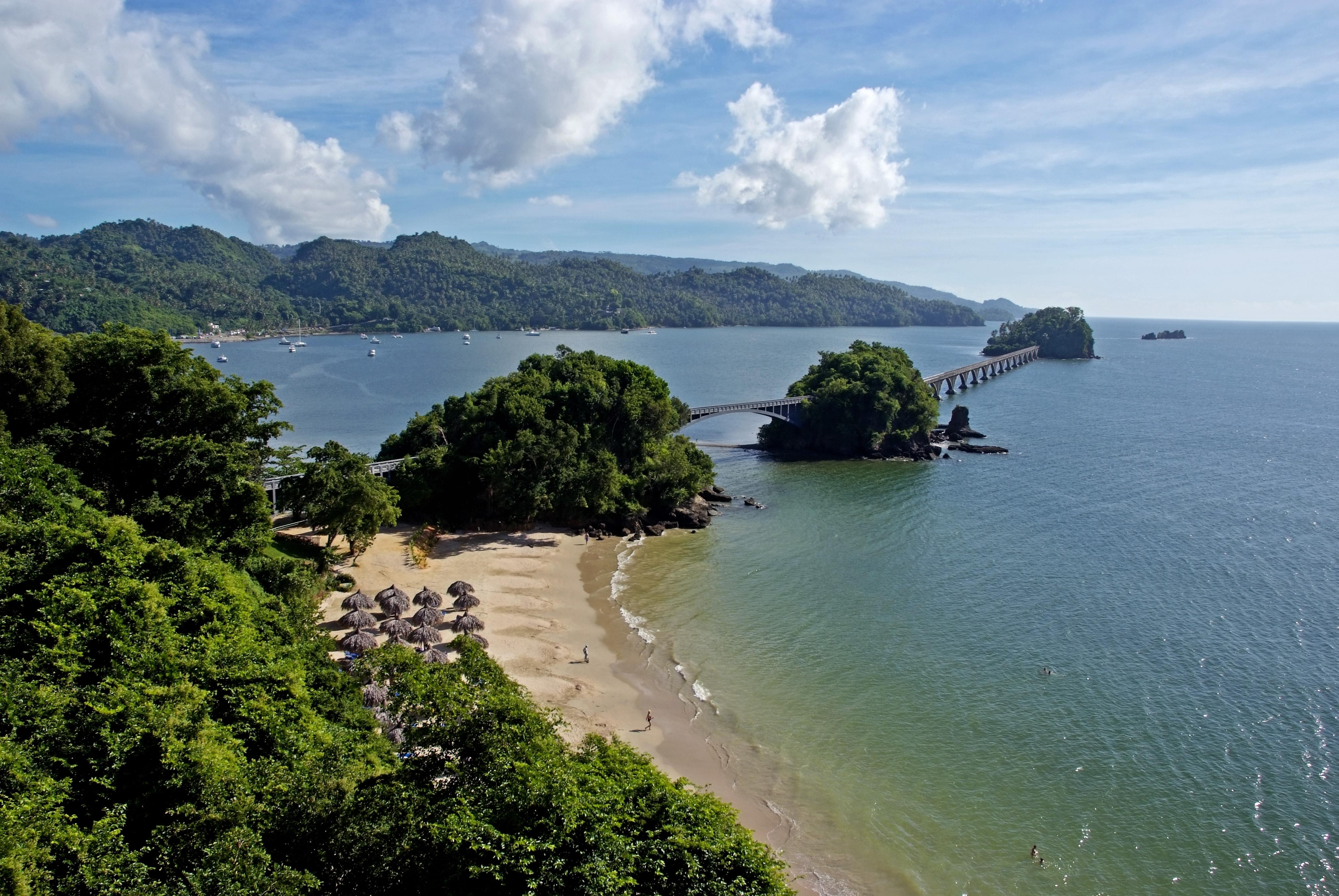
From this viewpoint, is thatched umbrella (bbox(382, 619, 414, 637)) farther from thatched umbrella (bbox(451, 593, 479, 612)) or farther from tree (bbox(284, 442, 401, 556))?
tree (bbox(284, 442, 401, 556))

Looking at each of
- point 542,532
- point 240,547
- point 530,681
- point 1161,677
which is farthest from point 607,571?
point 1161,677

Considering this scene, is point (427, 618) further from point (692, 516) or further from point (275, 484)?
point (692, 516)

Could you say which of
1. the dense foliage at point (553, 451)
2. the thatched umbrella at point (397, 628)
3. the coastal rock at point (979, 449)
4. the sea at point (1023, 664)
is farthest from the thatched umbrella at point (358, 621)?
the coastal rock at point (979, 449)

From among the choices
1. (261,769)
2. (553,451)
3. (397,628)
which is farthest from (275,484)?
(261,769)

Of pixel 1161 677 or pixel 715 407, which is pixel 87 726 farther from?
pixel 715 407

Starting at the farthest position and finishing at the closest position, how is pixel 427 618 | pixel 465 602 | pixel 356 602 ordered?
1. pixel 465 602
2. pixel 356 602
3. pixel 427 618

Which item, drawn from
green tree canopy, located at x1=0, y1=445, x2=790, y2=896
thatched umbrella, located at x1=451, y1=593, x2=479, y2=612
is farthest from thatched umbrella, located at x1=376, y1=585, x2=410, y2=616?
green tree canopy, located at x1=0, y1=445, x2=790, y2=896

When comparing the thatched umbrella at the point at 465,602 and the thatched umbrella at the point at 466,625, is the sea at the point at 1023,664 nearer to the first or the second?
the thatched umbrella at the point at 466,625
